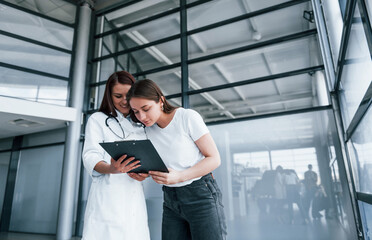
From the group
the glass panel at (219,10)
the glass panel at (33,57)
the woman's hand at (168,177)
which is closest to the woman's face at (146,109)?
the woman's hand at (168,177)

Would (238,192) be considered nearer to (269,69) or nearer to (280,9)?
(269,69)

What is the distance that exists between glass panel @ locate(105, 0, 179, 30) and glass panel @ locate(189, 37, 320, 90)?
1673 millimetres

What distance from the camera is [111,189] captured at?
125 cm

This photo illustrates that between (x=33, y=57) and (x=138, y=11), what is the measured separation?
2.41 meters

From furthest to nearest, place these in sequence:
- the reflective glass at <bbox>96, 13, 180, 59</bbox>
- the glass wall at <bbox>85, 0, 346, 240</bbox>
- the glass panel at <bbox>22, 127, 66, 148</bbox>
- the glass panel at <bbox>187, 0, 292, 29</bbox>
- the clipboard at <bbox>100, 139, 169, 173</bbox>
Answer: the glass panel at <bbox>22, 127, 66, 148</bbox> → the reflective glass at <bbox>96, 13, 180, 59</bbox> → the glass panel at <bbox>187, 0, 292, 29</bbox> → the glass wall at <bbox>85, 0, 346, 240</bbox> → the clipboard at <bbox>100, 139, 169, 173</bbox>

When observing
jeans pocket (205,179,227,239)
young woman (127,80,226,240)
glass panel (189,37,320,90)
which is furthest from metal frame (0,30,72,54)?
Answer: jeans pocket (205,179,227,239)

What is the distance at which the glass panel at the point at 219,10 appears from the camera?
14.9 ft

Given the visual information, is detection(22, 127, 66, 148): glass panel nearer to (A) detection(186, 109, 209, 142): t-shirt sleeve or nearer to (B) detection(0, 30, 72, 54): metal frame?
(B) detection(0, 30, 72, 54): metal frame

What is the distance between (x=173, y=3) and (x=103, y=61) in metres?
2.06

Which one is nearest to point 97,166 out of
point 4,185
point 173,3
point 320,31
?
point 320,31

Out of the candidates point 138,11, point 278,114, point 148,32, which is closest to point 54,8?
point 138,11

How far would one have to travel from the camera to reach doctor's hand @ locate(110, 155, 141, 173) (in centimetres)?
116

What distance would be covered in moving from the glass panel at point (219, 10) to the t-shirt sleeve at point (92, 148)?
405cm

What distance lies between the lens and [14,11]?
5262mm
